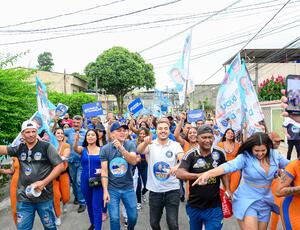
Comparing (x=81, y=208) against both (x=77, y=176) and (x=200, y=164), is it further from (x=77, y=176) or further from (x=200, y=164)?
(x=200, y=164)

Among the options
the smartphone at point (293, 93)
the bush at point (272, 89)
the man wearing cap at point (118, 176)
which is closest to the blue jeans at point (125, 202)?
the man wearing cap at point (118, 176)

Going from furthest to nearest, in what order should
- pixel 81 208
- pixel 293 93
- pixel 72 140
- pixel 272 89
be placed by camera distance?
pixel 272 89 → pixel 72 140 → pixel 81 208 → pixel 293 93

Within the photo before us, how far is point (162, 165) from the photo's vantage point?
4.43 meters

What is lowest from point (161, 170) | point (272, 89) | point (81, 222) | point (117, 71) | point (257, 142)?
point (81, 222)

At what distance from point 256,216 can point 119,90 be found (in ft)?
122

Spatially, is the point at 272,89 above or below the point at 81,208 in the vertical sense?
above

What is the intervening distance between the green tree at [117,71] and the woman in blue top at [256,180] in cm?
3509

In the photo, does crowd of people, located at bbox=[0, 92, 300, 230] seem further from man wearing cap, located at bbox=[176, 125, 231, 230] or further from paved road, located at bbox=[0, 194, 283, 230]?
paved road, located at bbox=[0, 194, 283, 230]

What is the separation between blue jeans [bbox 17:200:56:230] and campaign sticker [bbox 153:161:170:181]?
4.61ft

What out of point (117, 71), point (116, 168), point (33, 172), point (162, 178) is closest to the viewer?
point (33, 172)

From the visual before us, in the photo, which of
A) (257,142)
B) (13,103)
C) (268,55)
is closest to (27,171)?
(257,142)

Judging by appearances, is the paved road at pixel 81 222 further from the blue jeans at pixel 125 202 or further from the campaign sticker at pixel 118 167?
the campaign sticker at pixel 118 167

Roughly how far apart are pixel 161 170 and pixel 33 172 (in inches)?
63.6

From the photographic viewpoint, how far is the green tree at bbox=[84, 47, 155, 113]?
38.4 meters
